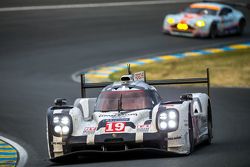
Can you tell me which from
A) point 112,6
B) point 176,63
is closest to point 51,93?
point 176,63

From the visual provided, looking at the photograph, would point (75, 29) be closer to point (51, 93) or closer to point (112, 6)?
point (112, 6)

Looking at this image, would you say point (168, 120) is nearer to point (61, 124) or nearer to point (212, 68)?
point (61, 124)

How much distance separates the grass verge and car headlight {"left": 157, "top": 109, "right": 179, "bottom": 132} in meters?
10.4

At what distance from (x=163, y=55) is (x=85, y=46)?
3037 mm

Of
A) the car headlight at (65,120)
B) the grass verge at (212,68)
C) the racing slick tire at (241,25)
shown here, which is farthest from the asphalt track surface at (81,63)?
the grass verge at (212,68)

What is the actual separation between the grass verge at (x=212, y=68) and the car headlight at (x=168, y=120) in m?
10.4

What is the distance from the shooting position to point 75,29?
34656 millimetres

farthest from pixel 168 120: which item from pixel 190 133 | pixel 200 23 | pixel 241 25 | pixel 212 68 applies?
pixel 241 25

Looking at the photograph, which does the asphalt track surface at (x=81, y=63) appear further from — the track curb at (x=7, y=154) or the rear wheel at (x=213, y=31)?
the rear wheel at (x=213, y=31)

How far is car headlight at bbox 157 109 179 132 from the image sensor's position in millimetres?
13844

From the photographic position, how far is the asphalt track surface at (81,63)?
46.9ft

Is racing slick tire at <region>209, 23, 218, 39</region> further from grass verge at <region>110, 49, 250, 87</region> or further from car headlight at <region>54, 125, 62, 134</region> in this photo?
car headlight at <region>54, 125, 62, 134</region>

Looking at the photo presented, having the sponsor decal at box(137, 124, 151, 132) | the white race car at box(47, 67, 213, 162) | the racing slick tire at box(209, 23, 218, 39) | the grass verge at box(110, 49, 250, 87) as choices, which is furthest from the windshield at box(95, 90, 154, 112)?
the racing slick tire at box(209, 23, 218, 39)

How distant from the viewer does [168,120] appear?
45.7ft
